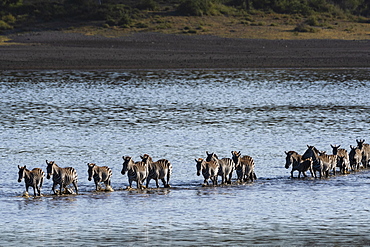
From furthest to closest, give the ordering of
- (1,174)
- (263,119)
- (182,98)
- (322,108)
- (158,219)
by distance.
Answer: (182,98) < (322,108) < (263,119) < (1,174) < (158,219)

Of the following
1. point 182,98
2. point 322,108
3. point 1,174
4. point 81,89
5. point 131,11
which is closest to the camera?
point 1,174

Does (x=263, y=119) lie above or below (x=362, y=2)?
below

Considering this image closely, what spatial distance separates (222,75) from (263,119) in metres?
16.9

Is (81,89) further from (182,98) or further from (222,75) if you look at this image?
(222,75)

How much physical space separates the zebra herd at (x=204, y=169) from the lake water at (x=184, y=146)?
13.8 inches

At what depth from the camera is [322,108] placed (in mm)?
33125

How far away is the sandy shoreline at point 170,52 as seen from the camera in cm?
4803

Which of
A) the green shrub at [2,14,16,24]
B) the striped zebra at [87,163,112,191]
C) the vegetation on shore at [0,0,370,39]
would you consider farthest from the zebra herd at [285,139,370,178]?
the green shrub at [2,14,16,24]

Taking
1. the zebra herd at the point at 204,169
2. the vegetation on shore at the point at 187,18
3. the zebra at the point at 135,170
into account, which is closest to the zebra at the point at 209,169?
the zebra herd at the point at 204,169

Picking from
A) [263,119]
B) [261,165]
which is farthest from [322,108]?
[261,165]

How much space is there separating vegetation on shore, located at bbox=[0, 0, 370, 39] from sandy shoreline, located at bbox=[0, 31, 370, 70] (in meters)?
2.09

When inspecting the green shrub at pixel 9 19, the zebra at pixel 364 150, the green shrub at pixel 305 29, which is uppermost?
the green shrub at pixel 9 19

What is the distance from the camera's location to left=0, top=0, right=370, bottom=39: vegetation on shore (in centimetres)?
5738

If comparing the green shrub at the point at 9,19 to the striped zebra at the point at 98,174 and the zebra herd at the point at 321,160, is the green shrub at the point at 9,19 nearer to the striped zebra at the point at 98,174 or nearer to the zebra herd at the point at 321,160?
the zebra herd at the point at 321,160
